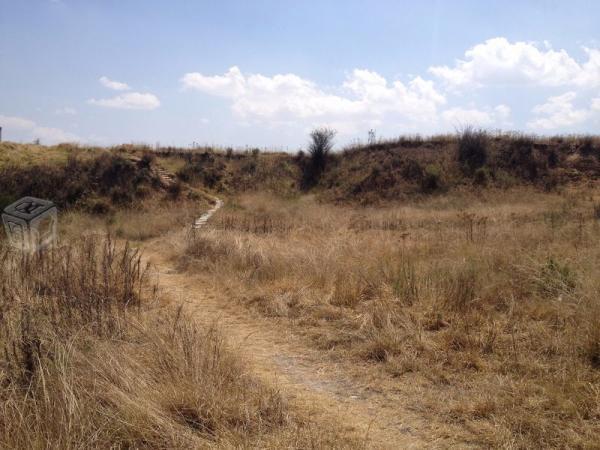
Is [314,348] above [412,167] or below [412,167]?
below

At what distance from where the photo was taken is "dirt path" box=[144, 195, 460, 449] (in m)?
3.16

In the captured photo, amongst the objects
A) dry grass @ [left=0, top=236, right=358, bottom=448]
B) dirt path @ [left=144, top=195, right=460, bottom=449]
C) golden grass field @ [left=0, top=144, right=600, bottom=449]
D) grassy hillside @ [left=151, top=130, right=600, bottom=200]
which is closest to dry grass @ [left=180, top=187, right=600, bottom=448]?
golden grass field @ [left=0, top=144, right=600, bottom=449]

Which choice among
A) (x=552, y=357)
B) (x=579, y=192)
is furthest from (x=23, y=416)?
(x=579, y=192)

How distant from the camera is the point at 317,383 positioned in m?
4.03

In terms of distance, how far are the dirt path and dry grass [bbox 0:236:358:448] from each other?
0.27m

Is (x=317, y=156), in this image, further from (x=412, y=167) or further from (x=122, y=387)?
(x=122, y=387)

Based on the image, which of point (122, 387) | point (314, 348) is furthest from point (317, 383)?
point (122, 387)

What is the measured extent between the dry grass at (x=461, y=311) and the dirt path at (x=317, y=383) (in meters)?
0.20

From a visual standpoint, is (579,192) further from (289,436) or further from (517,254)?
(289,436)

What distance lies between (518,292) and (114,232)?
12.5 metres

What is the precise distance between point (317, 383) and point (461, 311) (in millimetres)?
2125

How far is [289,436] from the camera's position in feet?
9.60

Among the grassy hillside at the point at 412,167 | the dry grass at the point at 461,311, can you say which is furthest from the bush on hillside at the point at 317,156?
the dry grass at the point at 461,311

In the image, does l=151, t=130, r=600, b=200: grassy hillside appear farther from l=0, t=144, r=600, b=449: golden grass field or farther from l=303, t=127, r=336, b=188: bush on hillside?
l=0, t=144, r=600, b=449: golden grass field
